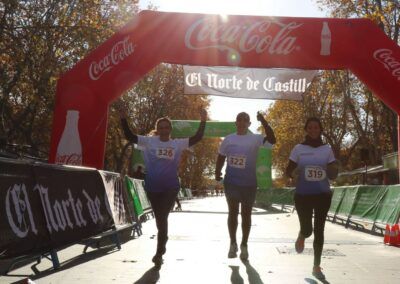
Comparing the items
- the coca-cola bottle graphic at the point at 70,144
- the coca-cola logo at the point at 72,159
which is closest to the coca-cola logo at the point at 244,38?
the coca-cola bottle graphic at the point at 70,144

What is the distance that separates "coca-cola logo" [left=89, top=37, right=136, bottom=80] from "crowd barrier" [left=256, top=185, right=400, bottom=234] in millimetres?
6178

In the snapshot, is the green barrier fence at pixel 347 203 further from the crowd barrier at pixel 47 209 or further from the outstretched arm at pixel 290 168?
the outstretched arm at pixel 290 168

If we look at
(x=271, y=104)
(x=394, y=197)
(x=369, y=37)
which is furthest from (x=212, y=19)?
(x=271, y=104)

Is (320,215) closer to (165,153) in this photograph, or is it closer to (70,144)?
(165,153)

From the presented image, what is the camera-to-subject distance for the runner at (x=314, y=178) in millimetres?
6352

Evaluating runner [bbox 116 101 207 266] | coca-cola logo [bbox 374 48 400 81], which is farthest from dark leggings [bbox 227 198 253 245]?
coca-cola logo [bbox 374 48 400 81]

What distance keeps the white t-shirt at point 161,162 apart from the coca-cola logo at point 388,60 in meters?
5.68

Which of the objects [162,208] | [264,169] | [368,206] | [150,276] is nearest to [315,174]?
[162,208]

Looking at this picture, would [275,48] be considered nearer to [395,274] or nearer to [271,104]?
[395,274]

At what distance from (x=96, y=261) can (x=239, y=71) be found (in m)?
6.29

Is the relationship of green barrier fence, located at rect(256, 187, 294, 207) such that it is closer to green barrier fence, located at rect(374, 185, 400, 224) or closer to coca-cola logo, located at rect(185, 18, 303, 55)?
green barrier fence, located at rect(374, 185, 400, 224)

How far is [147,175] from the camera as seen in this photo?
6.98 meters

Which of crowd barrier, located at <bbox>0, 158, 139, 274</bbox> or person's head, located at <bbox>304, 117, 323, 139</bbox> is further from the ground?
person's head, located at <bbox>304, 117, 323, 139</bbox>

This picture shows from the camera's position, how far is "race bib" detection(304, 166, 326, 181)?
6371 mm
